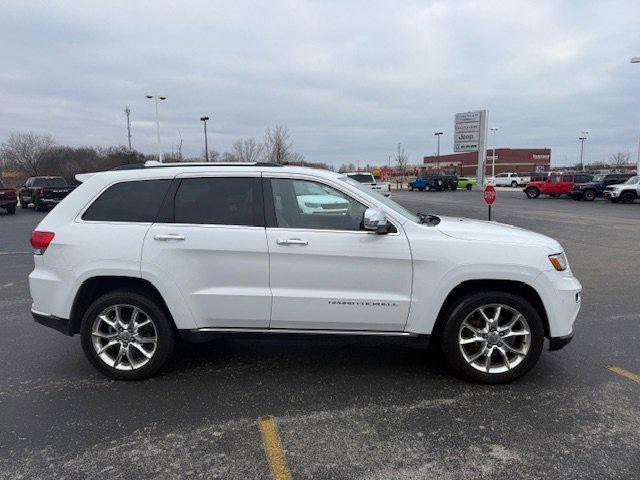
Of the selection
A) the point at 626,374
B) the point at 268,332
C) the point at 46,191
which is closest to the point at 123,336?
the point at 268,332

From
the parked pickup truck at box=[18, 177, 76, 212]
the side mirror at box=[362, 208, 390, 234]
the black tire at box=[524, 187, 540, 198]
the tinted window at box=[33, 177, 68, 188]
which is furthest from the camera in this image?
the black tire at box=[524, 187, 540, 198]

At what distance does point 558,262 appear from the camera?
12.2 ft

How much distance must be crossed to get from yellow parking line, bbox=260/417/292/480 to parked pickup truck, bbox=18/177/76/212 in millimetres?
22944

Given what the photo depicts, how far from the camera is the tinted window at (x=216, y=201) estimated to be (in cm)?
383

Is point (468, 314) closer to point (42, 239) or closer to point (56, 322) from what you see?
point (56, 322)

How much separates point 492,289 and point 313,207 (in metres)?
1.67

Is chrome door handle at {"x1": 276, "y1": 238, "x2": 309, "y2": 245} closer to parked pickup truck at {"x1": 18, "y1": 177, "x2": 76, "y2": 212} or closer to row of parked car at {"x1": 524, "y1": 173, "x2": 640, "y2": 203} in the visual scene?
parked pickup truck at {"x1": 18, "y1": 177, "x2": 76, "y2": 212}

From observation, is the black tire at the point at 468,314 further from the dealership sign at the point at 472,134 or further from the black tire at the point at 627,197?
the dealership sign at the point at 472,134

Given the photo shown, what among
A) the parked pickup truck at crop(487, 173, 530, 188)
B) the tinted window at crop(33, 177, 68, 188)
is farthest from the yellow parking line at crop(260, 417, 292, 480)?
the parked pickup truck at crop(487, 173, 530, 188)

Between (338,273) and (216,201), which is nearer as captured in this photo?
(338,273)

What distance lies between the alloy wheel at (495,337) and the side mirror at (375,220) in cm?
105

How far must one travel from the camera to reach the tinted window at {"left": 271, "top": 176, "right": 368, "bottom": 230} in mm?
3785

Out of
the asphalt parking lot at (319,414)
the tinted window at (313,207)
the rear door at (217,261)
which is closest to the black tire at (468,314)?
the asphalt parking lot at (319,414)

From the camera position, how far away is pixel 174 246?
12.3ft
